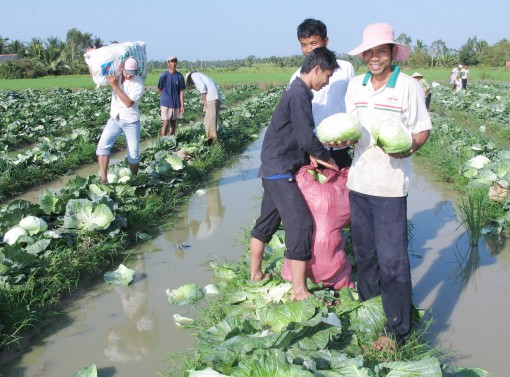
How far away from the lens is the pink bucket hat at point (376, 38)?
2.47m

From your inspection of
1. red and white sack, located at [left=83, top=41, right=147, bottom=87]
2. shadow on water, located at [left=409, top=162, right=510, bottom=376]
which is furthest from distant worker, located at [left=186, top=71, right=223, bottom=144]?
shadow on water, located at [left=409, top=162, right=510, bottom=376]

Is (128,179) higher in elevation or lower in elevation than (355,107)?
lower

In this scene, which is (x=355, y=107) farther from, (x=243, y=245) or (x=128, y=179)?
(x=128, y=179)

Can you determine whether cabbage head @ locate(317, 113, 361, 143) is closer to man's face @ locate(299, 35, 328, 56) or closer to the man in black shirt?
the man in black shirt

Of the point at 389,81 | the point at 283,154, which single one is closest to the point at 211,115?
the point at 283,154

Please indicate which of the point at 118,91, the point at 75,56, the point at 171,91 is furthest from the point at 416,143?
the point at 75,56

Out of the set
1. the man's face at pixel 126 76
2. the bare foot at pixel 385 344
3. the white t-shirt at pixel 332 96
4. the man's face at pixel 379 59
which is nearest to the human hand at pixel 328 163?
the white t-shirt at pixel 332 96

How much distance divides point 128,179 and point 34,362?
2.93m

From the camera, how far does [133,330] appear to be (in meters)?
3.23

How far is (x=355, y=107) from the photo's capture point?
277 cm

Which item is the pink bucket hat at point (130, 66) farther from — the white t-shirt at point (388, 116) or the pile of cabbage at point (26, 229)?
the white t-shirt at point (388, 116)

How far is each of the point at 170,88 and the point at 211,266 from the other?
212 inches

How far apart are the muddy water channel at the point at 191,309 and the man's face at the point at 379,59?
1.73m

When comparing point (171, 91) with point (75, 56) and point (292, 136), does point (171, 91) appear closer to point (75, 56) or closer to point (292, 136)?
point (292, 136)
